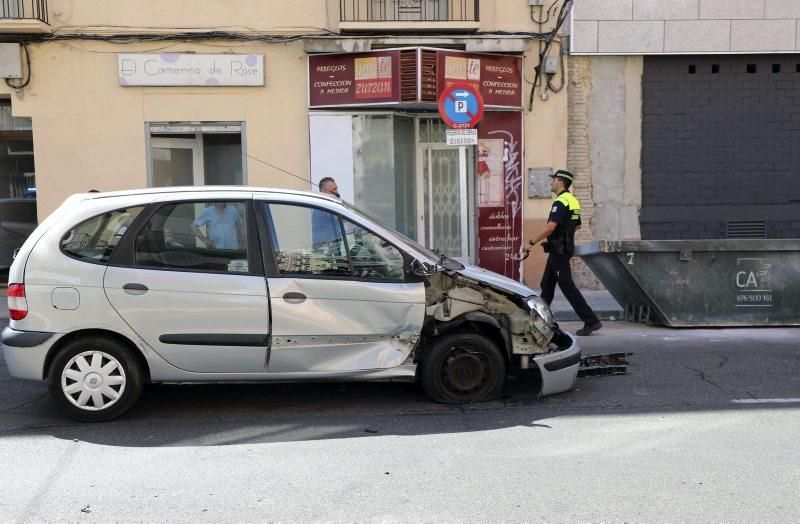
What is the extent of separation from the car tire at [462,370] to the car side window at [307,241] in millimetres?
895

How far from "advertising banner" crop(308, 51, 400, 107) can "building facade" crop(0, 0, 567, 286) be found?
0.02 metres

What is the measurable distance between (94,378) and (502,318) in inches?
114

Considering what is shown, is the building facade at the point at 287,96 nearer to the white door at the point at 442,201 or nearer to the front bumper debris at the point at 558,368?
the white door at the point at 442,201

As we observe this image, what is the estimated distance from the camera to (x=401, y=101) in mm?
12281

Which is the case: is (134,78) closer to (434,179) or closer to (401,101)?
(401,101)

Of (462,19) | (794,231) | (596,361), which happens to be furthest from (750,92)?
(596,361)

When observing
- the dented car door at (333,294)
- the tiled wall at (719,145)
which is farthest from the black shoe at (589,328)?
the tiled wall at (719,145)

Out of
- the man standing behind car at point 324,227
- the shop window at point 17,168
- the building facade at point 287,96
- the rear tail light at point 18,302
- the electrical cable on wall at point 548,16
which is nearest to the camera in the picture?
the rear tail light at point 18,302

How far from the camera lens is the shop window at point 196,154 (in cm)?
1262

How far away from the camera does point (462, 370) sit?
5594mm

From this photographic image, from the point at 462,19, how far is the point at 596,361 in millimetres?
7699

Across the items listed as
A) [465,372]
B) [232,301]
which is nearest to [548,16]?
[465,372]

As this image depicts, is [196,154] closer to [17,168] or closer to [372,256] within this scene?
[17,168]

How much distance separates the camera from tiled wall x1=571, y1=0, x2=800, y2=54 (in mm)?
12594
